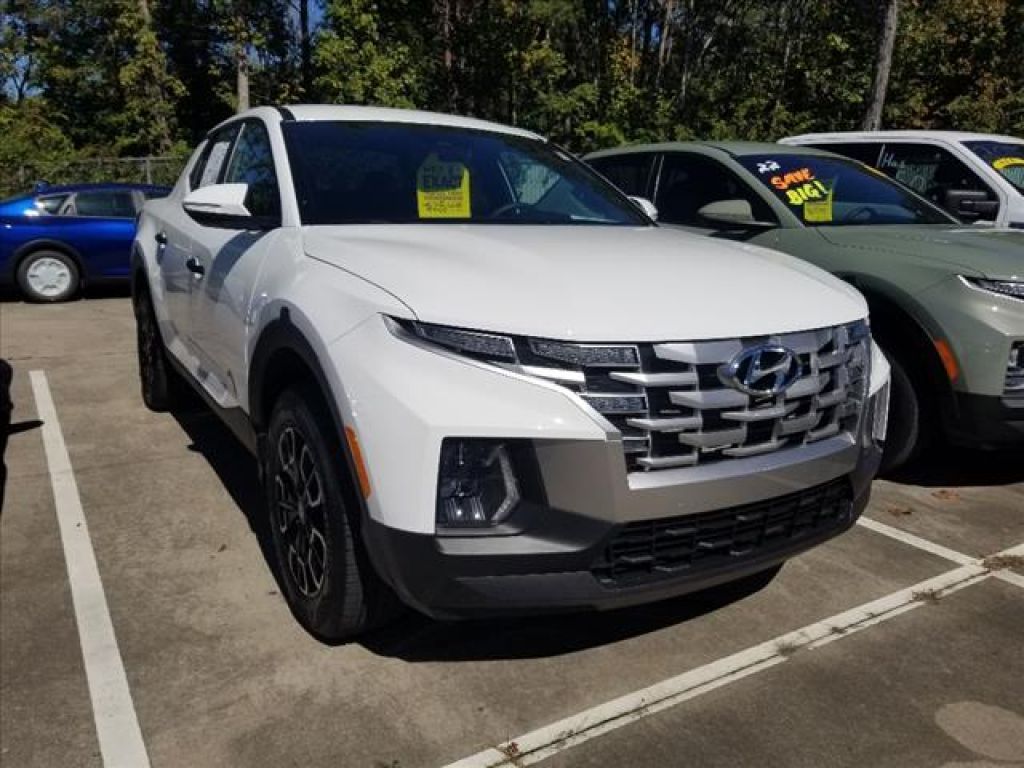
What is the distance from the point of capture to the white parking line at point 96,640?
86.7 inches

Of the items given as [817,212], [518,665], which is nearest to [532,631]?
[518,665]

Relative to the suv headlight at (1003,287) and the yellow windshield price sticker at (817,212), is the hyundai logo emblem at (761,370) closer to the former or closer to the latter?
the suv headlight at (1003,287)

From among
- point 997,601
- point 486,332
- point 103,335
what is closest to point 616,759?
point 486,332

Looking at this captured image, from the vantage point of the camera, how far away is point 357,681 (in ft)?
8.16

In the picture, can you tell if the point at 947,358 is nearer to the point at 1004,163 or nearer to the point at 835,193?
the point at 835,193

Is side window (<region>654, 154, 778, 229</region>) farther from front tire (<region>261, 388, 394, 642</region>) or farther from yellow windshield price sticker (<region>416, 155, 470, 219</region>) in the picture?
front tire (<region>261, 388, 394, 642</region>)

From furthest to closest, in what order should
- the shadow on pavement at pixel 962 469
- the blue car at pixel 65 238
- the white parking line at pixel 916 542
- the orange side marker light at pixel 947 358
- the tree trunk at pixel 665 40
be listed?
the tree trunk at pixel 665 40 → the blue car at pixel 65 238 → the shadow on pavement at pixel 962 469 → the orange side marker light at pixel 947 358 → the white parking line at pixel 916 542

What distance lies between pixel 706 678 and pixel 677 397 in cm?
97

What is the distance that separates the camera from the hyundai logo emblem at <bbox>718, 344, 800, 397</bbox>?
7.12ft

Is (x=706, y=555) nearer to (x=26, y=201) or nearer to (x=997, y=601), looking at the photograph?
(x=997, y=601)

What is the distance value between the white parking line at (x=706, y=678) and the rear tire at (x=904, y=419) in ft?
2.75

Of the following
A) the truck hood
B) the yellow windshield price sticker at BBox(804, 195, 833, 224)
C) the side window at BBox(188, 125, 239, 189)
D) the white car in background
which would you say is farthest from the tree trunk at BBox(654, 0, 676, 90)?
the side window at BBox(188, 125, 239, 189)

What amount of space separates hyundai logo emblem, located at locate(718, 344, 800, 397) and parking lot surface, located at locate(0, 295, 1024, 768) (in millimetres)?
926

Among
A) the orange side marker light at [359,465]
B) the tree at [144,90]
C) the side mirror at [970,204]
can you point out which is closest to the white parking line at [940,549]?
the orange side marker light at [359,465]
